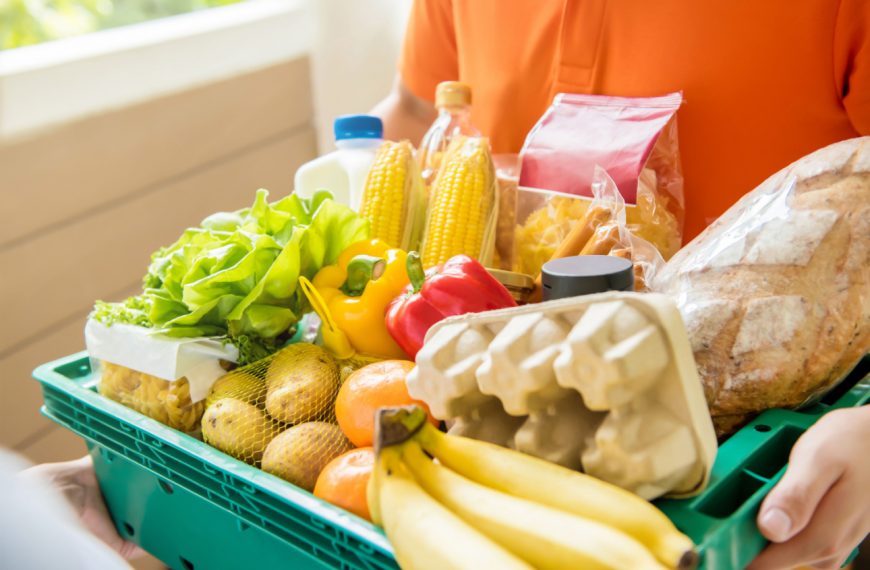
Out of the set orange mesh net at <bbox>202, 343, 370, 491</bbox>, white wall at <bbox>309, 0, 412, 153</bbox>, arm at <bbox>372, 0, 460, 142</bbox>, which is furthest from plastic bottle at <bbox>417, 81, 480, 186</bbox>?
white wall at <bbox>309, 0, 412, 153</bbox>

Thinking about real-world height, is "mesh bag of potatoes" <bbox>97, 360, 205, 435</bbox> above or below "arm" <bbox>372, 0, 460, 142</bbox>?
below

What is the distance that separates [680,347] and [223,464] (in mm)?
382

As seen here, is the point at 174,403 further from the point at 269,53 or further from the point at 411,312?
the point at 269,53

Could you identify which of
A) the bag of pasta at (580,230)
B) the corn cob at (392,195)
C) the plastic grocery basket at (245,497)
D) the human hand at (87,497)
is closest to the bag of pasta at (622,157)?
the bag of pasta at (580,230)

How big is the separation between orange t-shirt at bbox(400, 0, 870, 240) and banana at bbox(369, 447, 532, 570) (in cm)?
58

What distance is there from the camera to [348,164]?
104cm

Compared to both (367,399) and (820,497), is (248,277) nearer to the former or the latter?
(367,399)

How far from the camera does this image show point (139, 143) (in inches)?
62.4

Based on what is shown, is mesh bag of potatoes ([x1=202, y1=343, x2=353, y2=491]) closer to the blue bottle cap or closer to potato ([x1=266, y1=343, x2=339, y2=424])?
potato ([x1=266, y1=343, x2=339, y2=424])

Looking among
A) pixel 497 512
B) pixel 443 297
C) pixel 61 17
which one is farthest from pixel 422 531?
pixel 61 17

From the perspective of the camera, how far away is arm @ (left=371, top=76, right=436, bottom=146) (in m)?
1.29

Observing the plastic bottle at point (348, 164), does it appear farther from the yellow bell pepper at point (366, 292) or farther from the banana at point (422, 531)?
the banana at point (422, 531)

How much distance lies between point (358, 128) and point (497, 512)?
661 mm

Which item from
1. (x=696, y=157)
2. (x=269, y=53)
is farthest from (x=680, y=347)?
(x=269, y=53)
